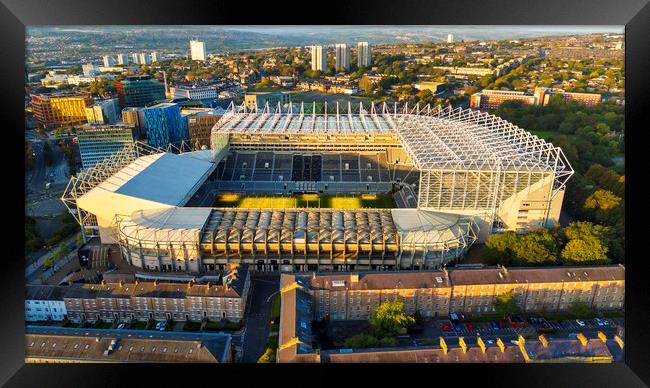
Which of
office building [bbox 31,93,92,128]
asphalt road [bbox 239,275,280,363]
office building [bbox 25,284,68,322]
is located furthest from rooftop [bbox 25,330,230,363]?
office building [bbox 31,93,92,128]

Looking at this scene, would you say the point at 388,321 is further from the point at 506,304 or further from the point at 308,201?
the point at 308,201

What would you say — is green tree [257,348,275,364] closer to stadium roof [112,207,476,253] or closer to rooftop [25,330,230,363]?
rooftop [25,330,230,363]

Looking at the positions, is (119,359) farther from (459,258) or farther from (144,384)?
(459,258)

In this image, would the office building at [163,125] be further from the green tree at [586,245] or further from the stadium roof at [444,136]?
the green tree at [586,245]

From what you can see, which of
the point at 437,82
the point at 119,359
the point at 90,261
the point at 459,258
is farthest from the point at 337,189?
the point at 437,82

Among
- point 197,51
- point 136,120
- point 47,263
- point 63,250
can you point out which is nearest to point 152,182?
point 63,250
